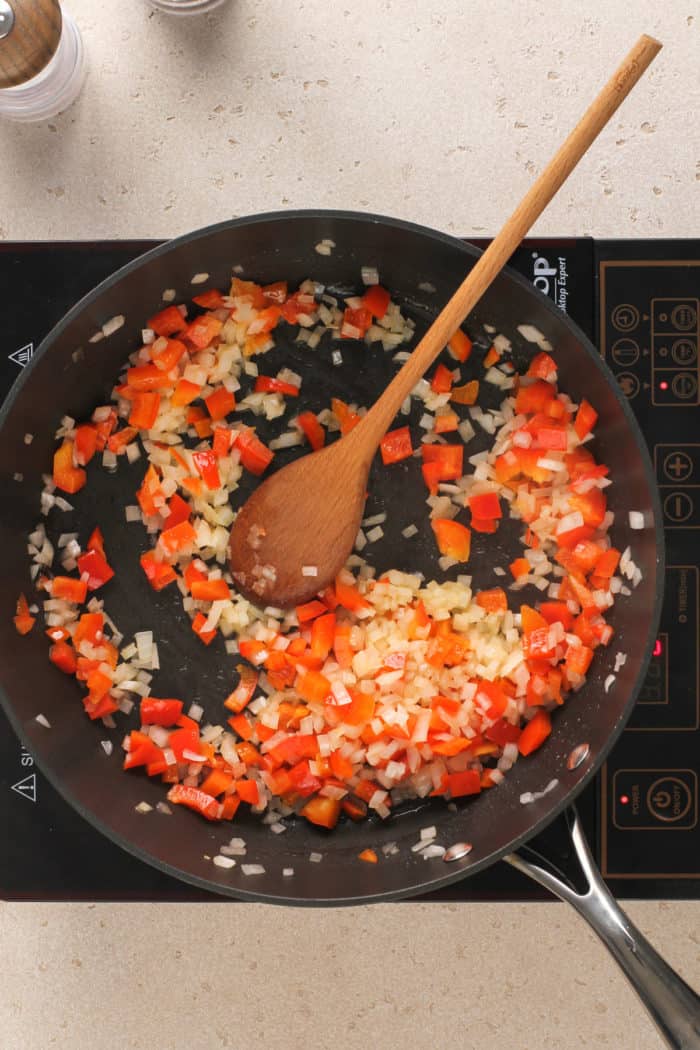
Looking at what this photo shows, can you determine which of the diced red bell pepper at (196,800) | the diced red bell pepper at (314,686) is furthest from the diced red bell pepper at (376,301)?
the diced red bell pepper at (196,800)

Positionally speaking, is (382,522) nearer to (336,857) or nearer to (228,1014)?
(336,857)

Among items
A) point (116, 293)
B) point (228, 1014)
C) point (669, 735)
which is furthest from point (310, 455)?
point (228, 1014)

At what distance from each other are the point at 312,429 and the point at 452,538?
10.4 inches

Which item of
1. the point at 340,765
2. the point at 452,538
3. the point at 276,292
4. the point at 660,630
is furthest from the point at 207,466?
the point at 660,630

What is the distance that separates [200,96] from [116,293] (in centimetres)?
37

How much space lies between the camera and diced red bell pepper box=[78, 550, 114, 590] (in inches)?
53.2

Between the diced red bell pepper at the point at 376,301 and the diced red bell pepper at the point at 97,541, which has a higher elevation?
the diced red bell pepper at the point at 376,301

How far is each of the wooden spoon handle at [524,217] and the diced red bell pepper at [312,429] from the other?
0.16 m

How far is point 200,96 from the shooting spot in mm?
1378

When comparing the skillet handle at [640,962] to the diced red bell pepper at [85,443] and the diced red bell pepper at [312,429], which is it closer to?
the diced red bell pepper at [312,429]

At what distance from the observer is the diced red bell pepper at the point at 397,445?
136cm

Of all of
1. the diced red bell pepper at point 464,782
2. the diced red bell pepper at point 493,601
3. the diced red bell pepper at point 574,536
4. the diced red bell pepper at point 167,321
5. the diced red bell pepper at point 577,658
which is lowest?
the diced red bell pepper at point 464,782

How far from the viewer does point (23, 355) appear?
1.32 m

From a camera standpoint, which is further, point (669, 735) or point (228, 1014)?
point (228, 1014)
